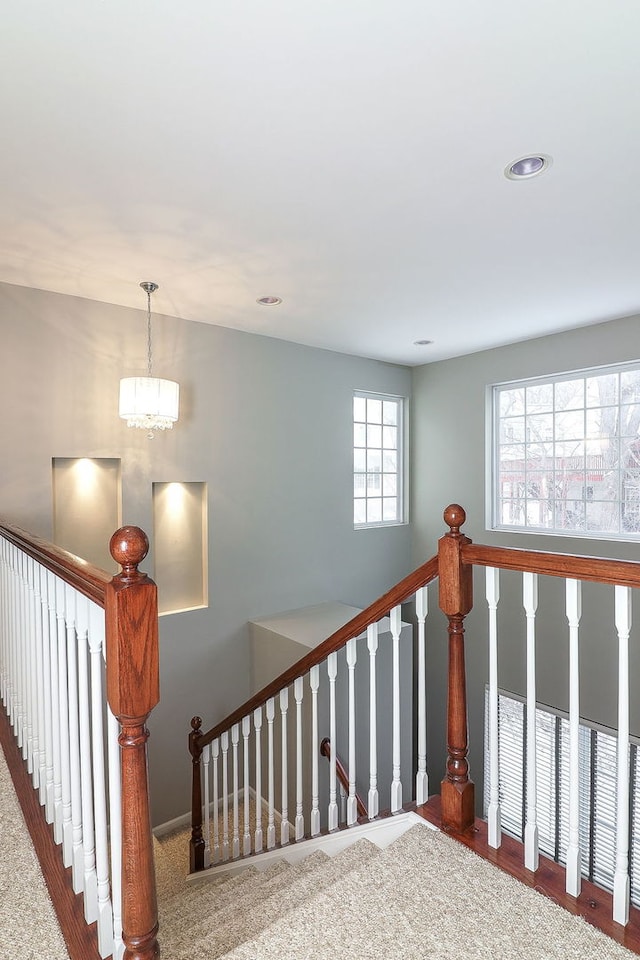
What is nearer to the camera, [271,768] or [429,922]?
[429,922]

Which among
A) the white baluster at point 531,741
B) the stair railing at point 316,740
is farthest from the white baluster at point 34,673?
the white baluster at point 531,741

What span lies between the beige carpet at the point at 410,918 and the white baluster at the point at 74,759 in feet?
1.31

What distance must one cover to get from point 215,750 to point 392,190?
10.6 feet

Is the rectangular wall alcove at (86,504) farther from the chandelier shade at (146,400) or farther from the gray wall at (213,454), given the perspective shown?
the chandelier shade at (146,400)

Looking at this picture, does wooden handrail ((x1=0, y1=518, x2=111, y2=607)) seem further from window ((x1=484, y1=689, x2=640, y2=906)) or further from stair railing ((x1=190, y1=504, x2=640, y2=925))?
window ((x1=484, y1=689, x2=640, y2=906))

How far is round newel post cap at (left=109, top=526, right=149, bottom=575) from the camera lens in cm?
98

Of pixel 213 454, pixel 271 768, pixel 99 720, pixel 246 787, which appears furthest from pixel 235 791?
pixel 213 454

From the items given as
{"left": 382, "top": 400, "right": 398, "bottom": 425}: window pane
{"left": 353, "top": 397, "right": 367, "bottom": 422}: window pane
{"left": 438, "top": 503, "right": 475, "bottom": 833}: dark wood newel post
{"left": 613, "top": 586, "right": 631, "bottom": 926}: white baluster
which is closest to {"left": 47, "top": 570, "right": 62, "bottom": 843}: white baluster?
{"left": 438, "top": 503, "right": 475, "bottom": 833}: dark wood newel post

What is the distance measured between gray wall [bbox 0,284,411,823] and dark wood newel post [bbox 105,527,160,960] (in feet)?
9.44

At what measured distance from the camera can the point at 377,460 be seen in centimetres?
578

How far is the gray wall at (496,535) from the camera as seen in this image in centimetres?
426

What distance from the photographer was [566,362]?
4551mm

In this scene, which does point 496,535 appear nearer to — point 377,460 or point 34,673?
point 377,460

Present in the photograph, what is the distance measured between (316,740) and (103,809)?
1.35 metres
